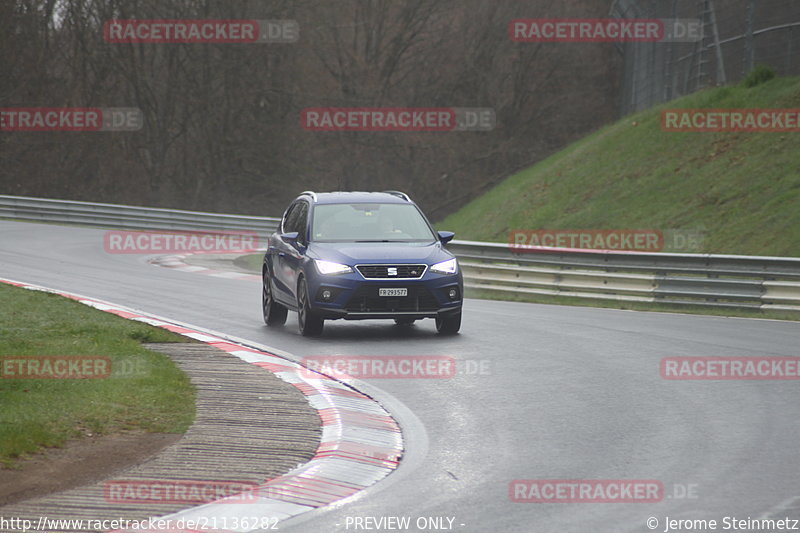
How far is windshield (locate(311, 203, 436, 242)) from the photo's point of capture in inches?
618

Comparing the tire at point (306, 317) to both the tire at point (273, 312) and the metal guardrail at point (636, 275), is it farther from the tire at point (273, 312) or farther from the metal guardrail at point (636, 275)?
the metal guardrail at point (636, 275)

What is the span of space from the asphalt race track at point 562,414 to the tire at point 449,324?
0.61 ft

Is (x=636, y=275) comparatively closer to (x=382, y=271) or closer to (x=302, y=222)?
(x=302, y=222)

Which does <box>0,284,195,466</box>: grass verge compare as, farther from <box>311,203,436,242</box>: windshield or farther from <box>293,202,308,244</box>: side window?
<box>311,203,436,242</box>: windshield

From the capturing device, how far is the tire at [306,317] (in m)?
14.9

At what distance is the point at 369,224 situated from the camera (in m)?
15.9

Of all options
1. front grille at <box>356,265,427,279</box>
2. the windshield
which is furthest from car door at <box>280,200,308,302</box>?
front grille at <box>356,265,427,279</box>

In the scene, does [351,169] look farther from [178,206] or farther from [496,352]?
[496,352]

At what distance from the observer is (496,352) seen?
1379 cm

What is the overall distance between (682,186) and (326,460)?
81.0 feet

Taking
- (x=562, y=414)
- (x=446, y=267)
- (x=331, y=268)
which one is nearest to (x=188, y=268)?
(x=331, y=268)

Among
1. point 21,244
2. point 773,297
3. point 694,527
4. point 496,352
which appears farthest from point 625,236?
point 694,527

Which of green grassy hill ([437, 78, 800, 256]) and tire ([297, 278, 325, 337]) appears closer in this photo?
tire ([297, 278, 325, 337])

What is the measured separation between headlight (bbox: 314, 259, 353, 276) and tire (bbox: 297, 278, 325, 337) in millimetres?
349
